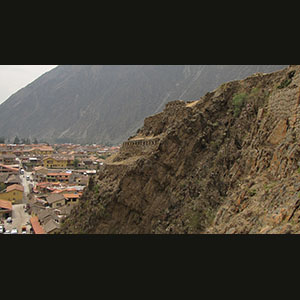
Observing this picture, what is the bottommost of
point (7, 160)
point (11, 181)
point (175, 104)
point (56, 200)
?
point (56, 200)

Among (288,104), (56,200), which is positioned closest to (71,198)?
(56,200)

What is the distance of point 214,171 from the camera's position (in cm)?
Result: 1816

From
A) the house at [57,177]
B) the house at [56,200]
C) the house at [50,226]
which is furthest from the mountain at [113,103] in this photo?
the house at [50,226]

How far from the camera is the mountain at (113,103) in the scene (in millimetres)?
143250

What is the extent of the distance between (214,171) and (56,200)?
85.0 ft

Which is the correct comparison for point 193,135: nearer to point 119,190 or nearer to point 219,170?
point 219,170

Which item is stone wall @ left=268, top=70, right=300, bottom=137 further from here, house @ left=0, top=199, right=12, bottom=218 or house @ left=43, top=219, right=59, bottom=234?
house @ left=0, top=199, right=12, bottom=218

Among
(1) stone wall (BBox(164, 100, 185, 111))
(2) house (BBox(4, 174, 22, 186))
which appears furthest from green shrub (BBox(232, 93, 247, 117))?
(2) house (BBox(4, 174, 22, 186))

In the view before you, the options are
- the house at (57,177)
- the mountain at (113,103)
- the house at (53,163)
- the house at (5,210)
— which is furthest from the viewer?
the mountain at (113,103)

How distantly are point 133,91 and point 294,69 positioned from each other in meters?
157

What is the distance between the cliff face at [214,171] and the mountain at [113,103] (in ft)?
363

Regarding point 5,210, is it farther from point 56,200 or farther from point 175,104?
point 175,104

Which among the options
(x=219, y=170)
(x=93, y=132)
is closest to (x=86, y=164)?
(x=219, y=170)

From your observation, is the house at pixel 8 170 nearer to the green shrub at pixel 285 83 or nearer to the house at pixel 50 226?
the house at pixel 50 226
